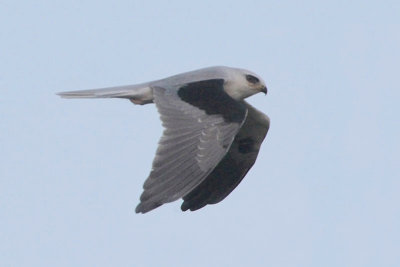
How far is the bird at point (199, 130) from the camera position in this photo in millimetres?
13172

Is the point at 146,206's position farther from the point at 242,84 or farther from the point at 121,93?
→ the point at 242,84

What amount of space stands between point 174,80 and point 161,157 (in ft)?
5.39

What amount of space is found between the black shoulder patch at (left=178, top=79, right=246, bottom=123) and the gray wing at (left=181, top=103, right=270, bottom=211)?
1.19 metres

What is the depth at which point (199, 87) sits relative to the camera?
14.5 meters

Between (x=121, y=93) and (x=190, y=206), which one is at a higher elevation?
(x=121, y=93)

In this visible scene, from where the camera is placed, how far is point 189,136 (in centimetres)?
1373

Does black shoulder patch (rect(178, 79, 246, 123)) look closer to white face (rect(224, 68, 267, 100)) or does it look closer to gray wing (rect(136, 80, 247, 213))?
gray wing (rect(136, 80, 247, 213))

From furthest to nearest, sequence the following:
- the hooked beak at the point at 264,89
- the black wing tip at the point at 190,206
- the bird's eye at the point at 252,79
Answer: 1. the hooked beak at the point at 264,89
2. the bird's eye at the point at 252,79
3. the black wing tip at the point at 190,206

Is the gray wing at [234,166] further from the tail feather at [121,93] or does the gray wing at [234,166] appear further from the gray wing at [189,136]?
the tail feather at [121,93]

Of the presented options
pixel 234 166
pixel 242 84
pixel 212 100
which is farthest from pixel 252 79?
pixel 212 100

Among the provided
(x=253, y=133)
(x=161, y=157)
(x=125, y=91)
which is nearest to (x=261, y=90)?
(x=253, y=133)

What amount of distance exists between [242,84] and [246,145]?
A: 0.85 meters

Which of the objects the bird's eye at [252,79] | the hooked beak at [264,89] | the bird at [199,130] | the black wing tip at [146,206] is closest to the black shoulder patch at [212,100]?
the bird at [199,130]

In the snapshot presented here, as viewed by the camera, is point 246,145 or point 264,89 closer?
point 264,89
